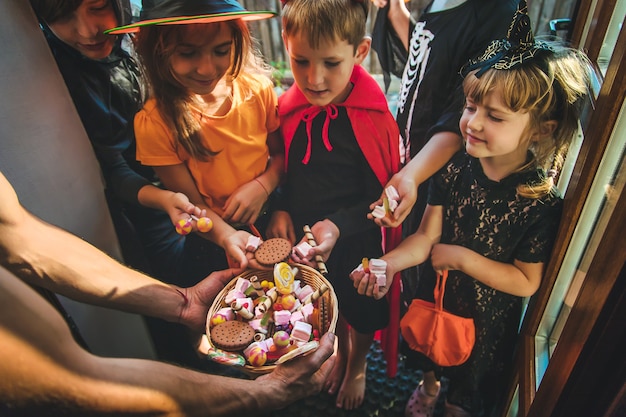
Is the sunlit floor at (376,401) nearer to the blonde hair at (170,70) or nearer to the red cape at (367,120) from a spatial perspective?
the red cape at (367,120)

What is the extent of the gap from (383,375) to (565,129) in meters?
1.32

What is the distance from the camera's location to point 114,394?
3.18ft

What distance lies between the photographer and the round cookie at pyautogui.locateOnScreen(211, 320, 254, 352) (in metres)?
1.36

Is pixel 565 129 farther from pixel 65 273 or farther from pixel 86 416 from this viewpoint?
pixel 65 273

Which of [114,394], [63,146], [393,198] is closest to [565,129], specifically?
[393,198]

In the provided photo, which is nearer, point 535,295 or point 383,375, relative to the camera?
point 535,295

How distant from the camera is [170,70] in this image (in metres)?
1.25

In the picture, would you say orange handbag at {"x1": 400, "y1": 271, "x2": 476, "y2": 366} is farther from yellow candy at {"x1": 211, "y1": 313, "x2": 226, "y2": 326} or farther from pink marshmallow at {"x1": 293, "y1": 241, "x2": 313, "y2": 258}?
yellow candy at {"x1": 211, "y1": 313, "x2": 226, "y2": 326}

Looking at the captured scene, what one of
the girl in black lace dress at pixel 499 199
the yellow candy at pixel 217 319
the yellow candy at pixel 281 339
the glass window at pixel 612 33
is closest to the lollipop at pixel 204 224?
the yellow candy at pixel 217 319

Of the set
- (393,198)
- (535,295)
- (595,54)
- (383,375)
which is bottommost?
(383,375)

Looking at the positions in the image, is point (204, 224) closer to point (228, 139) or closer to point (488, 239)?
point (228, 139)

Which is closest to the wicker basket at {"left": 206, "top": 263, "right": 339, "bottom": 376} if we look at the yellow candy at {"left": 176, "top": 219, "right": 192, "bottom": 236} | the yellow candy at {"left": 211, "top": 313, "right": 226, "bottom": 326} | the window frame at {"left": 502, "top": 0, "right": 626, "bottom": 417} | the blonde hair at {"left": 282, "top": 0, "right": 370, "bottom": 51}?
the yellow candy at {"left": 211, "top": 313, "right": 226, "bottom": 326}

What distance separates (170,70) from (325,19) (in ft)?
1.56

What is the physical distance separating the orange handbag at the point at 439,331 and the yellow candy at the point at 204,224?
2.53ft
